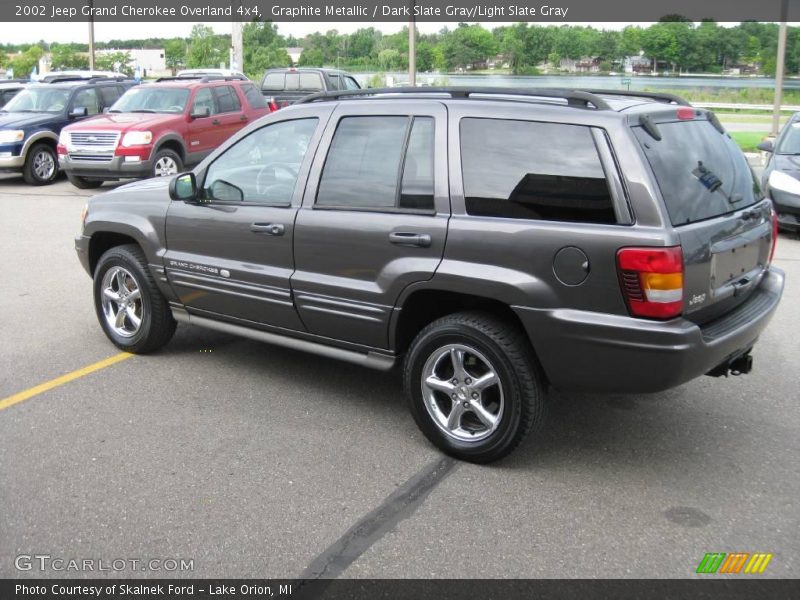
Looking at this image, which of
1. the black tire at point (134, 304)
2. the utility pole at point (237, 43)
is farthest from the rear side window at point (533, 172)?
the utility pole at point (237, 43)

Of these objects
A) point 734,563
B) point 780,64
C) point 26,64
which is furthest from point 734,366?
point 26,64

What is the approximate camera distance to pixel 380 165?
4523 mm

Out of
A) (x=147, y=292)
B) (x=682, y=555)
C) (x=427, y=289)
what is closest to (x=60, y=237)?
(x=147, y=292)

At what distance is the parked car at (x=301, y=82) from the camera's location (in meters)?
21.7

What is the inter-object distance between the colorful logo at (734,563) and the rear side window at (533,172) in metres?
1.48

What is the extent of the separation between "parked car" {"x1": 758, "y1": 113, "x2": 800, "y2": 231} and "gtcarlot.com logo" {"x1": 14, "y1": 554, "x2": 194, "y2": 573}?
905 centimetres

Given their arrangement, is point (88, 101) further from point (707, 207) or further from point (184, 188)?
point (707, 207)

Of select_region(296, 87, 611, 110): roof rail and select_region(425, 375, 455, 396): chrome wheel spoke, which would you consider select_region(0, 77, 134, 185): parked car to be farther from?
select_region(425, 375, 455, 396): chrome wheel spoke

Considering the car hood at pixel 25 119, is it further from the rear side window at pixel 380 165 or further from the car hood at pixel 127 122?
the rear side window at pixel 380 165

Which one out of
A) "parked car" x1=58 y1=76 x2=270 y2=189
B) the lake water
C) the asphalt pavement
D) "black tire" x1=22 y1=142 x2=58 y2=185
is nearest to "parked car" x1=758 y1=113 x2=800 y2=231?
the lake water

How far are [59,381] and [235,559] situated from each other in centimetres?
258

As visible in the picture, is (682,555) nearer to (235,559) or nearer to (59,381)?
(235,559)

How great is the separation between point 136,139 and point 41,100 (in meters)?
4.23

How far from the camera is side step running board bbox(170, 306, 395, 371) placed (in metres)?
4.60
